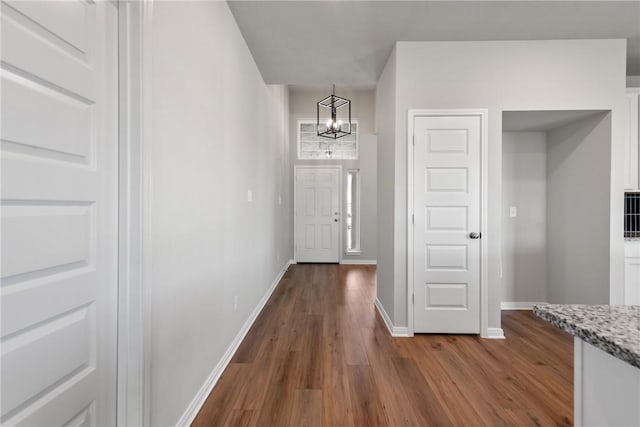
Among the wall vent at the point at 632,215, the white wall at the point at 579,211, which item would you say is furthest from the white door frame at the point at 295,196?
the wall vent at the point at 632,215

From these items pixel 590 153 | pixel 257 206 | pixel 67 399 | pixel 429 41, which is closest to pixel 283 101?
pixel 257 206

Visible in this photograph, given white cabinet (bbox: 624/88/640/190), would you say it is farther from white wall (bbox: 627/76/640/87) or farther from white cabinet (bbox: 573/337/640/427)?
white cabinet (bbox: 573/337/640/427)

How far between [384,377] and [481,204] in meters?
1.75

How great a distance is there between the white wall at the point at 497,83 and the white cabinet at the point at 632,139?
0.80ft

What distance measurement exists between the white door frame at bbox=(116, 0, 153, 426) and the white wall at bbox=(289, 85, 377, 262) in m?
4.86

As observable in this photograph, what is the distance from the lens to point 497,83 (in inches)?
106

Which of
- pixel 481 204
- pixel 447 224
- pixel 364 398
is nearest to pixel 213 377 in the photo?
pixel 364 398

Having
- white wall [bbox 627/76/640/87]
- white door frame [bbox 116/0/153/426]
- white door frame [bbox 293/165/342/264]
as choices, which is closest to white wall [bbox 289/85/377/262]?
white door frame [bbox 293/165/342/264]

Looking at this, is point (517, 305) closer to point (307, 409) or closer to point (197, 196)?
point (307, 409)

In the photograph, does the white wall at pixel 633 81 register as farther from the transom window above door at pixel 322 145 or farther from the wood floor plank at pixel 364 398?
the wood floor plank at pixel 364 398

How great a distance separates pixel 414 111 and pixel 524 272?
7.67 ft

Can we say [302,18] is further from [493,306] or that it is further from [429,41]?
[493,306]

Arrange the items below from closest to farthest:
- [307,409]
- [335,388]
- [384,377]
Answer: [307,409] < [335,388] < [384,377]

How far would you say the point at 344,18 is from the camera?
2.37 metres
